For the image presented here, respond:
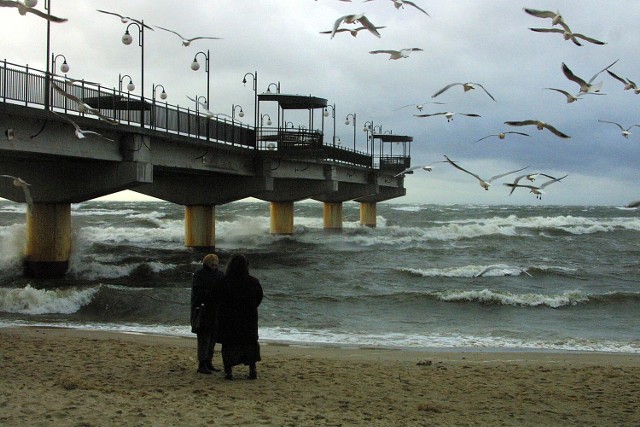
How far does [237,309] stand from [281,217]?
4950 cm

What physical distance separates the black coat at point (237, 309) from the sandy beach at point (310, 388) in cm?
60

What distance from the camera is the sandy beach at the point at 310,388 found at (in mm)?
7746

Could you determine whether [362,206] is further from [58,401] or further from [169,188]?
[58,401]

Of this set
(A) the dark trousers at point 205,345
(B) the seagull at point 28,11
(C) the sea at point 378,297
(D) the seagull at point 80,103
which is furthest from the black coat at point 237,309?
(C) the sea at point 378,297

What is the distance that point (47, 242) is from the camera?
2922 centimetres

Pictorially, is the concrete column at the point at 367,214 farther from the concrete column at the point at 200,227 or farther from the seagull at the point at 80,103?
the seagull at the point at 80,103

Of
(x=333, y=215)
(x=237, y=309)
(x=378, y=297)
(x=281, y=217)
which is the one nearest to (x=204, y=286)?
(x=237, y=309)

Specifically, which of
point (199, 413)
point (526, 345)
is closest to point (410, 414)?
point (199, 413)

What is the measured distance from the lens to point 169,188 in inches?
1645

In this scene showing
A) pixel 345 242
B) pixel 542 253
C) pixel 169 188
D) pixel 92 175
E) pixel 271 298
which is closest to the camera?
pixel 271 298

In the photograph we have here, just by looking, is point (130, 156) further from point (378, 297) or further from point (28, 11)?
point (28, 11)

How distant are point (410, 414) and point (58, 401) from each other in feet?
11.9

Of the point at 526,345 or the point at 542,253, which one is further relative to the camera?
the point at 542,253

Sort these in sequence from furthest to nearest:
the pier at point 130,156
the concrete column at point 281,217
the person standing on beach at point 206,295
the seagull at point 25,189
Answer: the concrete column at point 281,217 → the pier at point 130,156 → the person standing on beach at point 206,295 → the seagull at point 25,189
